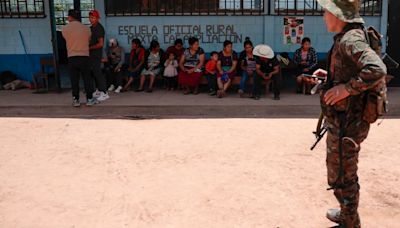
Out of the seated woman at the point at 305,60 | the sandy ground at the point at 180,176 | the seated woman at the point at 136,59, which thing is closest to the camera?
the sandy ground at the point at 180,176

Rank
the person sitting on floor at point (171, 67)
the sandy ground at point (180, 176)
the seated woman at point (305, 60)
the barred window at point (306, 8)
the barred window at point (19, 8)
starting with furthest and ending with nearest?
the barred window at point (19, 8) < the barred window at point (306, 8) < the person sitting on floor at point (171, 67) < the seated woman at point (305, 60) < the sandy ground at point (180, 176)

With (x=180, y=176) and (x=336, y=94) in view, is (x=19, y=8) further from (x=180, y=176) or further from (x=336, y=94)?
(x=336, y=94)

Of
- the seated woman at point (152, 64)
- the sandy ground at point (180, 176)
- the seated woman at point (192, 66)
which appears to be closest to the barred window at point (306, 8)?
the seated woman at point (192, 66)

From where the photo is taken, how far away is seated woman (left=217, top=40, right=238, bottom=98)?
8289 millimetres

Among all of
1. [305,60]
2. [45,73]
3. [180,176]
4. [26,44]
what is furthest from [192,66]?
[180,176]

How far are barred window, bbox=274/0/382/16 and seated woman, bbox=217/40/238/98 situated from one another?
1461 millimetres

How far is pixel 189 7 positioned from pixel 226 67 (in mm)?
1603

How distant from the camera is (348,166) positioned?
2879 millimetres

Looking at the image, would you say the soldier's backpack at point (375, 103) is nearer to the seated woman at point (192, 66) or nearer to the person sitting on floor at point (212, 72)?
the person sitting on floor at point (212, 72)

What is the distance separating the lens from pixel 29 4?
→ 9367 millimetres

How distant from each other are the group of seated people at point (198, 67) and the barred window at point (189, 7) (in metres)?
0.67

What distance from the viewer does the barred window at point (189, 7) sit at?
9055 mm

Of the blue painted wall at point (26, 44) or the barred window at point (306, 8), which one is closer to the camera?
the barred window at point (306, 8)

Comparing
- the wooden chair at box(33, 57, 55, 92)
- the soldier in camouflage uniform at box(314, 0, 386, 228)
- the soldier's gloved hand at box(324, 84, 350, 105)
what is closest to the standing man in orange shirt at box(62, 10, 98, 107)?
the wooden chair at box(33, 57, 55, 92)
